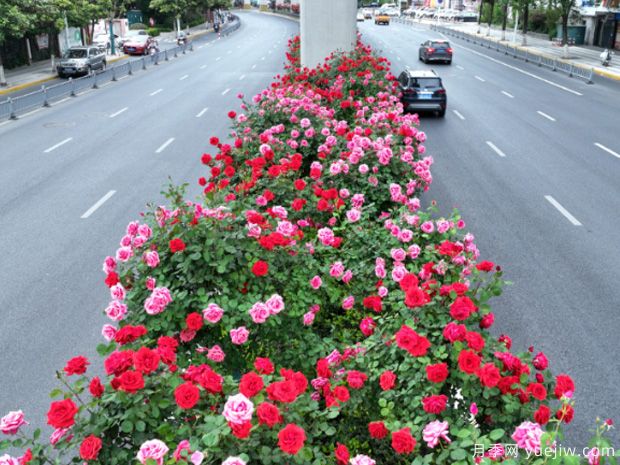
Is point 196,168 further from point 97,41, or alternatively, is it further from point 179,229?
point 97,41

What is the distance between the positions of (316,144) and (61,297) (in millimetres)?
4807

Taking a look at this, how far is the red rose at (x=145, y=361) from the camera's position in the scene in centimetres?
341

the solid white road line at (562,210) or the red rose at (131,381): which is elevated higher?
the red rose at (131,381)

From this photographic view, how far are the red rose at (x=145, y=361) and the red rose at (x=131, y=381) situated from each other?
2.7 inches

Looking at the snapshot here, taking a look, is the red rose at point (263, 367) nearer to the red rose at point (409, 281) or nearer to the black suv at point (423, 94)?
the red rose at point (409, 281)

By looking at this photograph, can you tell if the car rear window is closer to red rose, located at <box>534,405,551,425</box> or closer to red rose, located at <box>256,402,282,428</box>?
red rose, located at <box>534,405,551,425</box>

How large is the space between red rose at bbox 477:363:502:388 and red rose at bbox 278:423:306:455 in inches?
44.7

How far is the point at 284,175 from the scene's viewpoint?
289 inches

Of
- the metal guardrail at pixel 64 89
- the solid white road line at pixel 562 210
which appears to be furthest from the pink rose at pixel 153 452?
the metal guardrail at pixel 64 89

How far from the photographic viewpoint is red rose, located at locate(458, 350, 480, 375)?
3416 millimetres

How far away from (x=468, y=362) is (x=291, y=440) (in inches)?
45.8

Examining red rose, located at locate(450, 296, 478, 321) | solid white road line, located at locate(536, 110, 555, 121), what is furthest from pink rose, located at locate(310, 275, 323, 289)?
solid white road line, located at locate(536, 110, 555, 121)

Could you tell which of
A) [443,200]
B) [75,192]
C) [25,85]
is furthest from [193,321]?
[25,85]

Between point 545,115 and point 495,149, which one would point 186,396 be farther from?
point 545,115
